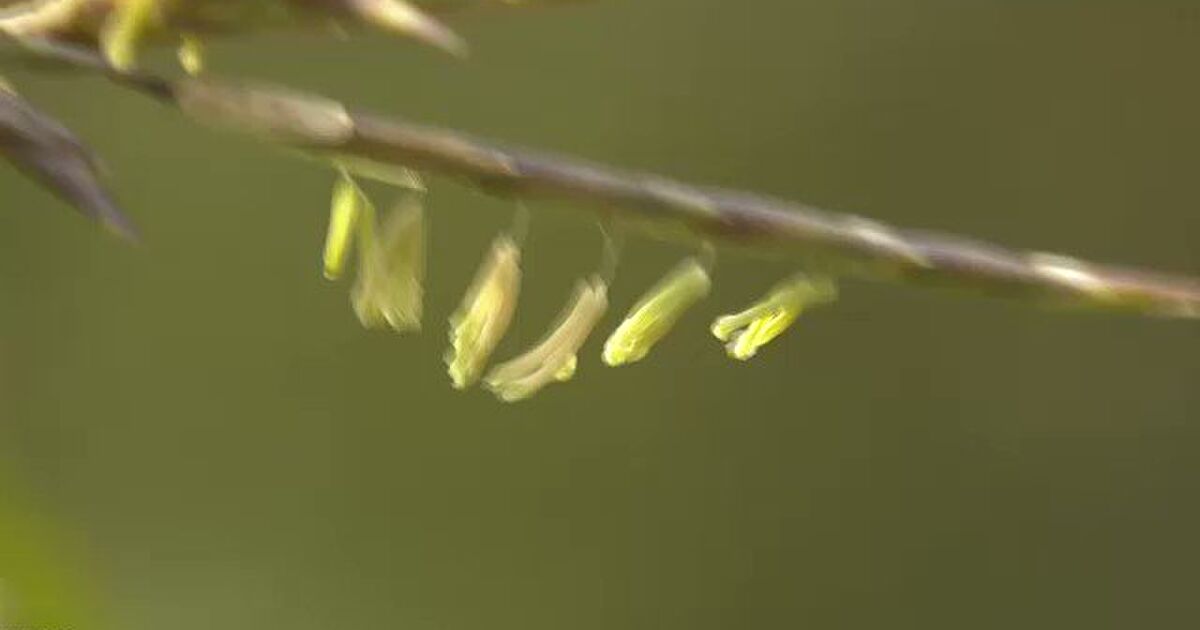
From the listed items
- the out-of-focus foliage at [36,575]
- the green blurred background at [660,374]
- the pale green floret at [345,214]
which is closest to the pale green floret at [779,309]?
the pale green floret at [345,214]

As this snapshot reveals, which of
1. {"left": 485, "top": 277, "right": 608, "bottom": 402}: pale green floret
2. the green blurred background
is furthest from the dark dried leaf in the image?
the green blurred background

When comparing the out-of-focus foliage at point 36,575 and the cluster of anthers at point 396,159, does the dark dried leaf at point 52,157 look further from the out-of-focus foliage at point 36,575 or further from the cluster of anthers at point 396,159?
the out-of-focus foliage at point 36,575

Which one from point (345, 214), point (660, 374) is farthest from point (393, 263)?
point (660, 374)

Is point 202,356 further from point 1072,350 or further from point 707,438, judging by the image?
point 1072,350

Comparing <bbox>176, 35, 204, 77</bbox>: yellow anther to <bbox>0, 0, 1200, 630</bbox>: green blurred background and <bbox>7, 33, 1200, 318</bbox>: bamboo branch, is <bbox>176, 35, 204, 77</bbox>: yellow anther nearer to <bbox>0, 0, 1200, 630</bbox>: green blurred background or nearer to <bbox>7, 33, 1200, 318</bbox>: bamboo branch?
<bbox>7, 33, 1200, 318</bbox>: bamboo branch

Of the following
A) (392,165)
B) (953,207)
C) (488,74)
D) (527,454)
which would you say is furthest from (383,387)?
(392,165)

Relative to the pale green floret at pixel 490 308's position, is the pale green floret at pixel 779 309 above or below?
below
